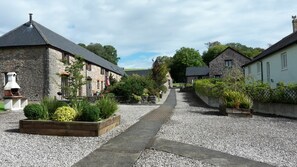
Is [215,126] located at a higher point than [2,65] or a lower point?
lower

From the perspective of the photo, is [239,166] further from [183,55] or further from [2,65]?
[183,55]

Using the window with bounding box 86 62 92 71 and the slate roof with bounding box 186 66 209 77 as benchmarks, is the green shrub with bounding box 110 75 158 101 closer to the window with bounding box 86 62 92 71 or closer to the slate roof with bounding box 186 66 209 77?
the window with bounding box 86 62 92 71

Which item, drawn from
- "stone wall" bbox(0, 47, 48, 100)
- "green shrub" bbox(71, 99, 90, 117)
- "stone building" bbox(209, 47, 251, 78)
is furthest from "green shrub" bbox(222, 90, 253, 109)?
"stone building" bbox(209, 47, 251, 78)

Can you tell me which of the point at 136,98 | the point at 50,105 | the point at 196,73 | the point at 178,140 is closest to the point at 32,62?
the point at 136,98

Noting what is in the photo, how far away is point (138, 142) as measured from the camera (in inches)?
313

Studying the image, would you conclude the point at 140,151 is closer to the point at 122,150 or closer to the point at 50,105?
the point at 122,150

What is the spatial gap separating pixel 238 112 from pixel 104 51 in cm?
8178

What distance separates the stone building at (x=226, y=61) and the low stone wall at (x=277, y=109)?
35.1 metres

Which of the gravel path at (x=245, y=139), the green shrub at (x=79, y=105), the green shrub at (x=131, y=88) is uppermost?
the green shrub at (x=131, y=88)

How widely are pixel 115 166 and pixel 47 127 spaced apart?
457 cm

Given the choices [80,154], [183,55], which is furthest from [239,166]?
[183,55]

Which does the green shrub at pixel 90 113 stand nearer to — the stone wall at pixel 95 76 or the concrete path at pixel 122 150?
the concrete path at pixel 122 150

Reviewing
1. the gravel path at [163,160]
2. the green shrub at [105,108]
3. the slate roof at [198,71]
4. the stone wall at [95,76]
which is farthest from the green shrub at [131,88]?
the slate roof at [198,71]

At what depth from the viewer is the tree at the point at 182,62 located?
91.2 meters
